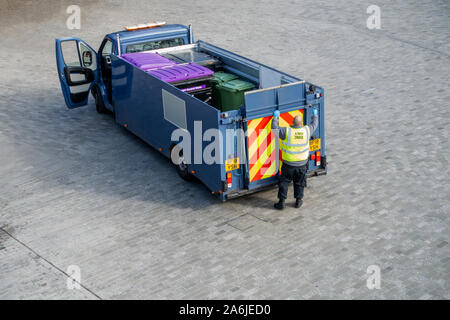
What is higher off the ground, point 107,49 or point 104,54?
point 107,49

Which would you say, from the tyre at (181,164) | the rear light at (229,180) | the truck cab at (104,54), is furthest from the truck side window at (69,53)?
the rear light at (229,180)

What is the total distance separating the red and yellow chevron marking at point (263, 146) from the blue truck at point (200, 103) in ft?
0.05

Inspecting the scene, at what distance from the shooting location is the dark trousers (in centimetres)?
984

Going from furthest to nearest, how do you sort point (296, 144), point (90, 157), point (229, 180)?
1. point (90, 157)
2. point (229, 180)
3. point (296, 144)

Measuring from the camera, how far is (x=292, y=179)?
10.0 metres

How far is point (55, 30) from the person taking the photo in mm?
21891

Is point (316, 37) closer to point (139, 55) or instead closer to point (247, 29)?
point (247, 29)

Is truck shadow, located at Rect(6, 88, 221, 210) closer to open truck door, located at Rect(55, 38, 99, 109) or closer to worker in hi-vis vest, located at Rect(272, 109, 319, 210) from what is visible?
open truck door, located at Rect(55, 38, 99, 109)

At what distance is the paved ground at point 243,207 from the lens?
8398 mm

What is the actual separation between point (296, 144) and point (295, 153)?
0.50 ft

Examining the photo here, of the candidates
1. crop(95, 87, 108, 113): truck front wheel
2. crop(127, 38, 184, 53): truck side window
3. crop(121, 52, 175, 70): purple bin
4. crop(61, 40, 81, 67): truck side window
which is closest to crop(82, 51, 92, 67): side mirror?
crop(95, 87, 108, 113): truck front wheel

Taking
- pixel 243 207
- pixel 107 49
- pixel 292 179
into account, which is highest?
pixel 107 49

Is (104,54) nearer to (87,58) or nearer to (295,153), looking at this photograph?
(87,58)

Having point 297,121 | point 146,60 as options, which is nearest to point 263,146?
point 297,121
